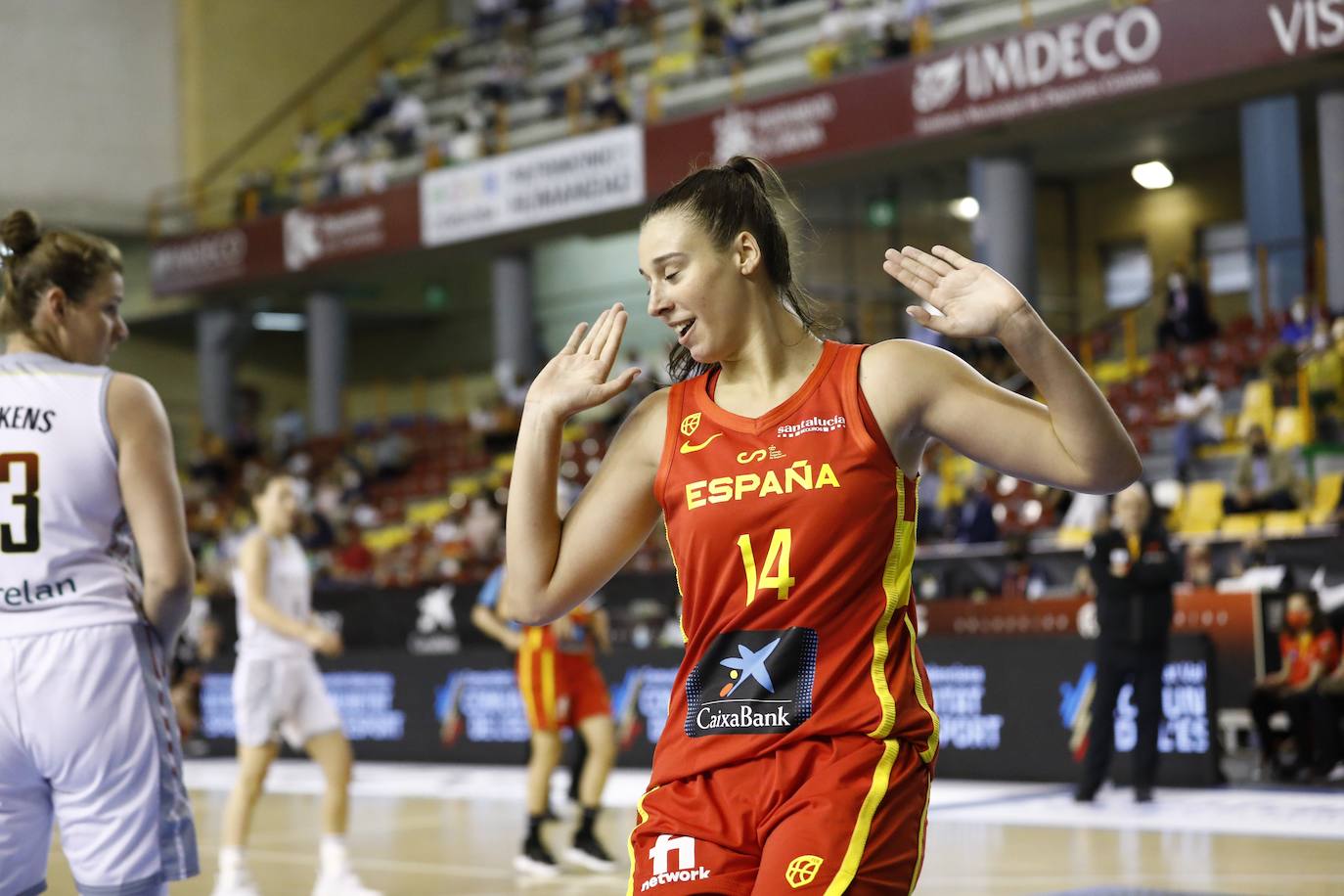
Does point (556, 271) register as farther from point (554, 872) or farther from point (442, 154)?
point (554, 872)

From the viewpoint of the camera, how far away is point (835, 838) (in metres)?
2.67

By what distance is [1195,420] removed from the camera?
17.8 m

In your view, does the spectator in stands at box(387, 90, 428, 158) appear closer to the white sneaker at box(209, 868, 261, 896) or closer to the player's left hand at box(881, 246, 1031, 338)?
the white sneaker at box(209, 868, 261, 896)

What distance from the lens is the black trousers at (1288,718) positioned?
449 inches

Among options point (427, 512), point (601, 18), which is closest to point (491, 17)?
point (601, 18)

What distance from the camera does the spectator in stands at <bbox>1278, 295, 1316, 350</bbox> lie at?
57.8 feet

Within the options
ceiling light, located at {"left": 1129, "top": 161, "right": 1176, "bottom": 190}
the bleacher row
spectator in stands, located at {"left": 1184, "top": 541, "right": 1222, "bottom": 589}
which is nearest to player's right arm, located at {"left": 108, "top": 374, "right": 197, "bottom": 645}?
spectator in stands, located at {"left": 1184, "top": 541, "right": 1222, "bottom": 589}

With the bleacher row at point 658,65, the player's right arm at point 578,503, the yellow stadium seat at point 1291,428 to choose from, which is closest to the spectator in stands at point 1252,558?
the yellow stadium seat at point 1291,428

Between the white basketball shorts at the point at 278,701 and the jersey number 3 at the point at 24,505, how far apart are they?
444 centimetres

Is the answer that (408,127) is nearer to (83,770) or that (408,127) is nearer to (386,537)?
(386,537)

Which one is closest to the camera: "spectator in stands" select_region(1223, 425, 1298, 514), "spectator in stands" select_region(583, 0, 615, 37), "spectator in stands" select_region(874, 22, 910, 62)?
"spectator in stands" select_region(1223, 425, 1298, 514)

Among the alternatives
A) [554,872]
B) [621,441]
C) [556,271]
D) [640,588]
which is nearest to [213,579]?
[640,588]

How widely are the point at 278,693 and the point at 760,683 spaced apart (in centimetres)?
592

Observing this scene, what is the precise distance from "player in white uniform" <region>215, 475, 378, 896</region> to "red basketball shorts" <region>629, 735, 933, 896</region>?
16.8 ft
